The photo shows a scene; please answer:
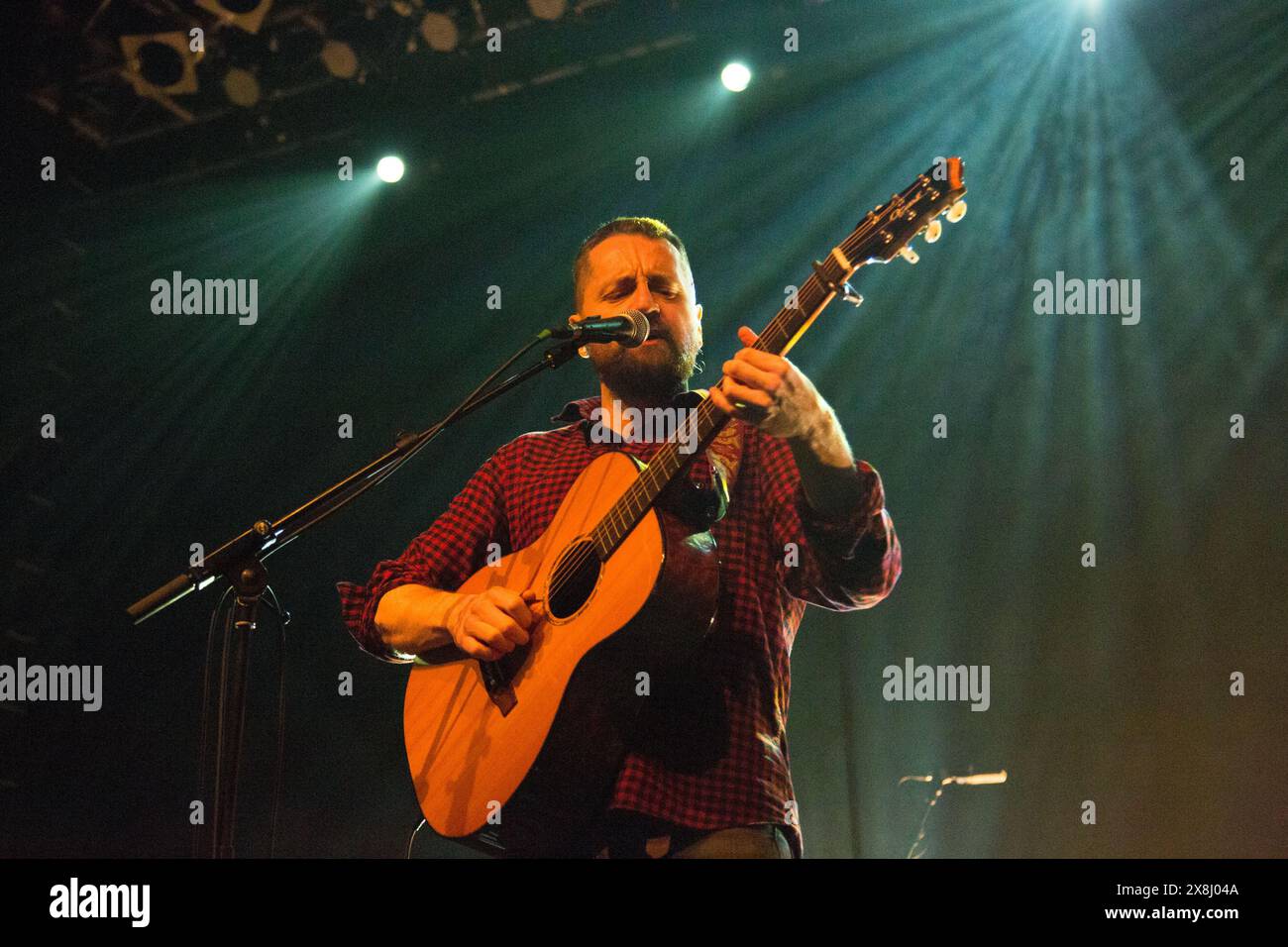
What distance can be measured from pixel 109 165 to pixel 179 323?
0.78m

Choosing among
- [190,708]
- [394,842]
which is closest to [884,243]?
[394,842]

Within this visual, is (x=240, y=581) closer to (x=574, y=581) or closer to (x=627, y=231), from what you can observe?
(x=574, y=581)

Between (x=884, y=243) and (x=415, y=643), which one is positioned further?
(x=415, y=643)

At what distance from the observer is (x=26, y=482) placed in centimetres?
509

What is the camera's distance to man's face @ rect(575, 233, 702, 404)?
297cm

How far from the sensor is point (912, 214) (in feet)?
8.15

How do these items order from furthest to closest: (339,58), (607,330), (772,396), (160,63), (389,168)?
(389,168) → (339,58) → (160,63) → (607,330) → (772,396)

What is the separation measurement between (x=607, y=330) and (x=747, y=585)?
68 centimetres

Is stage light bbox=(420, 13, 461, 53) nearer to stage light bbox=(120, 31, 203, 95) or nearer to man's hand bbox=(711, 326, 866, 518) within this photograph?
stage light bbox=(120, 31, 203, 95)

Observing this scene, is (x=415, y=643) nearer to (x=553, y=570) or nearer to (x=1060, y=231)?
(x=553, y=570)

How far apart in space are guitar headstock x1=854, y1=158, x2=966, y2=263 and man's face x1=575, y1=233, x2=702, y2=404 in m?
0.62

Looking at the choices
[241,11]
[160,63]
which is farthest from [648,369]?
[160,63]

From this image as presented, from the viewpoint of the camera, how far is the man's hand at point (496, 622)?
2.54m

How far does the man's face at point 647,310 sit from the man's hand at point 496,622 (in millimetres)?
Result: 699
